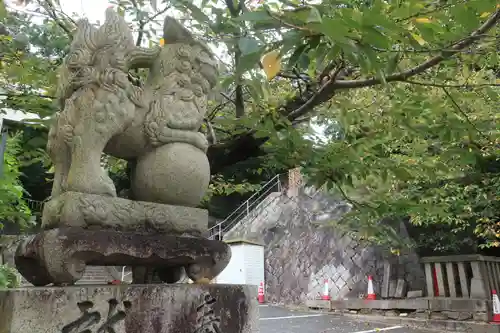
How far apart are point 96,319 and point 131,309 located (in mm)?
161

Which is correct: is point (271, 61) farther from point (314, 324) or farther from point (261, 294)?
point (261, 294)

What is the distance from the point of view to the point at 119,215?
210cm

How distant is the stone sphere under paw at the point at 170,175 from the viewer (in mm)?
2287

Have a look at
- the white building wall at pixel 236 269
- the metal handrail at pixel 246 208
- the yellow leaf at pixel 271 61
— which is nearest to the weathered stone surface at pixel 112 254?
the yellow leaf at pixel 271 61

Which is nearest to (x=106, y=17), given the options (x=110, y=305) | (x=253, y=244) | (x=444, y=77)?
(x=110, y=305)

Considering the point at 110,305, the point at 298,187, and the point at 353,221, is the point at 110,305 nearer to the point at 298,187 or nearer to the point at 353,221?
the point at 353,221

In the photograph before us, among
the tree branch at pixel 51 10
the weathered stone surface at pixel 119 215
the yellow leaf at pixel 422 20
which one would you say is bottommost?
the weathered stone surface at pixel 119 215

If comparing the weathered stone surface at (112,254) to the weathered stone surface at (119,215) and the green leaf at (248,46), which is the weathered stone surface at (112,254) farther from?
the green leaf at (248,46)

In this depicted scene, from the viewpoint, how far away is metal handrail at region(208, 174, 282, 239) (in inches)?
632

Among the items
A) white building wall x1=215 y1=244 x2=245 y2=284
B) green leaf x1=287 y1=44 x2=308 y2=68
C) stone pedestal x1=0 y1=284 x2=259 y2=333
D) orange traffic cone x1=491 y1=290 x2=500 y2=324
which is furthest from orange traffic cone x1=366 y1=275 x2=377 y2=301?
green leaf x1=287 y1=44 x2=308 y2=68

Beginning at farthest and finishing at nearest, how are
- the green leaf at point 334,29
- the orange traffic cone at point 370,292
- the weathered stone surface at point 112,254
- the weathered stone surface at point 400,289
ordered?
1. the orange traffic cone at point 370,292
2. the weathered stone surface at point 400,289
3. the weathered stone surface at point 112,254
4. the green leaf at point 334,29

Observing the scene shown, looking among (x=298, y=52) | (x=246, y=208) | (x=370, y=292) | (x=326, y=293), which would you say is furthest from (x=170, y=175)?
(x=246, y=208)

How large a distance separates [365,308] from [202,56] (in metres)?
8.75

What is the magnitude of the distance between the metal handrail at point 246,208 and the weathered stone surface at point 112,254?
44.0 ft
